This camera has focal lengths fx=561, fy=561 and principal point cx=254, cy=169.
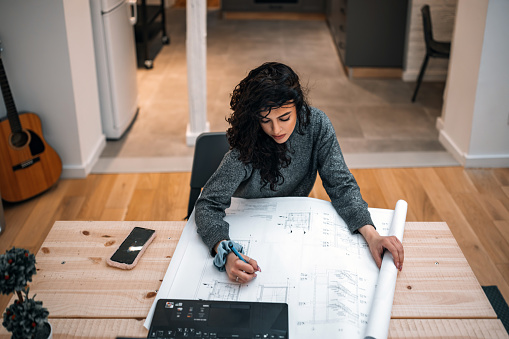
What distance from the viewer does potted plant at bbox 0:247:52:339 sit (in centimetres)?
112

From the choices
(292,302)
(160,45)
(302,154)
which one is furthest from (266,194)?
(160,45)

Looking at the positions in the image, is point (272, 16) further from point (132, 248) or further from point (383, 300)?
point (383, 300)

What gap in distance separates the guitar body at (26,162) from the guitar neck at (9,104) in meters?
0.03

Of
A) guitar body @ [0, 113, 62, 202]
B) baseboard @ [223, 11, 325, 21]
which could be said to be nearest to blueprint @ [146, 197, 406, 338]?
guitar body @ [0, 113, 62, 202]

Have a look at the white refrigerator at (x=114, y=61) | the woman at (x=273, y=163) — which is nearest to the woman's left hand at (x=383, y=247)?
the woman at (x=273, y=163)

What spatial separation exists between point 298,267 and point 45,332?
615mm

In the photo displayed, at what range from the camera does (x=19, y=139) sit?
10.4 ft

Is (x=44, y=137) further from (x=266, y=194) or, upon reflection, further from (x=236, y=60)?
(x=236, y=60)

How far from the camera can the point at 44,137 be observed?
3.40 metres

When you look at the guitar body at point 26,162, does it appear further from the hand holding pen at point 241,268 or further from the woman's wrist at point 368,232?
the woman's wrist at point 368,232

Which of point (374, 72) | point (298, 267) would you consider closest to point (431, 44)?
point (374, 72)

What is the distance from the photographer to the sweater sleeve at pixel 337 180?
5.33 ft

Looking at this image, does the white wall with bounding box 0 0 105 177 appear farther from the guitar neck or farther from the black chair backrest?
the black chair backrest

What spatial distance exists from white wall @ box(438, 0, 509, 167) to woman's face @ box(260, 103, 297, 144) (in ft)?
7.06
